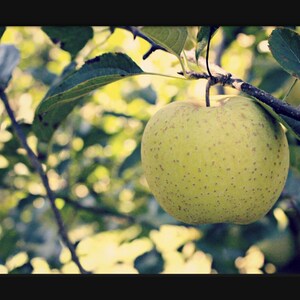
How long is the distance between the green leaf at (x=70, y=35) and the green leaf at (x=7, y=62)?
95 millimetres

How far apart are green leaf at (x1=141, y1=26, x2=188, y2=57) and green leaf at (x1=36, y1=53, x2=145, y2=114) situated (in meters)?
0.06

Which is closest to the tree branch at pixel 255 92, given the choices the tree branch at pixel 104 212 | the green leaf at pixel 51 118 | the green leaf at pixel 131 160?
the green leaf at pixel 51 118

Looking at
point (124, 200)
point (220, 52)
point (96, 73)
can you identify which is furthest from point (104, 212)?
point (96, 73)

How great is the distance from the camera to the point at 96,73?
82cm

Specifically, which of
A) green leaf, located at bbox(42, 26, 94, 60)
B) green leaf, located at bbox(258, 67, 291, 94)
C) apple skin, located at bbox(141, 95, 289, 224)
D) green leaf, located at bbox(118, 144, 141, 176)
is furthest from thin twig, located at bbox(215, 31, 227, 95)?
apple skin, located at bbox(141, 95, 289, 224)

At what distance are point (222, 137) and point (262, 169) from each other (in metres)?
0.09

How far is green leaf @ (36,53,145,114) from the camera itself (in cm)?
81

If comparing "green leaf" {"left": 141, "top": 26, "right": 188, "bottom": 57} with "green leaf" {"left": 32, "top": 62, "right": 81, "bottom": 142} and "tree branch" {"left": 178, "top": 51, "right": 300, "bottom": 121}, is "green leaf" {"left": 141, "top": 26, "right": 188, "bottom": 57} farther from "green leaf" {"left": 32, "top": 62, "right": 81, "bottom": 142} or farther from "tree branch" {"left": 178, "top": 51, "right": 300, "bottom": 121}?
A: "green leaf" {"left": 32, "top": 62, "right": 81, "bottom": 142}

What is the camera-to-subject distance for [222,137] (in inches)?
31.2

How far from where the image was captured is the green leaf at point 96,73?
0.81m

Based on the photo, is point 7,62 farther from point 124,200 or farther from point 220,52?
point 124,200

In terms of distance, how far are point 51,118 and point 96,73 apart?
0.41m
